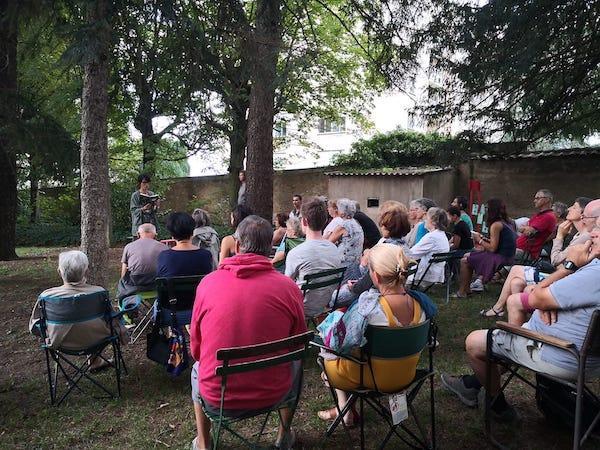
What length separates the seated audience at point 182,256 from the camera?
12.3ft

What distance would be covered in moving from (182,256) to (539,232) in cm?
494

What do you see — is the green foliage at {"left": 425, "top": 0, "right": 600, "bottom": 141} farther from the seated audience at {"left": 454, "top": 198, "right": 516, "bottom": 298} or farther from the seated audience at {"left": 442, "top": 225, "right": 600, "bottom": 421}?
the seated audience at {"left": 442, "top": 225, "right": 600, "bottom": 421}

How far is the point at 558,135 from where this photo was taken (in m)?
8.23

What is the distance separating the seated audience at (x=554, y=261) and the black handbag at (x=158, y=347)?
2.71 m

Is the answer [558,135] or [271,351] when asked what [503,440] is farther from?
[558,135]

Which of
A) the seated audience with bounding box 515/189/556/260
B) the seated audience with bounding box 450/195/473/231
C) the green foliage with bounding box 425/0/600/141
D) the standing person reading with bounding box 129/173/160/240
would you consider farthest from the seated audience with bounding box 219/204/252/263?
the seated audience with bounding box 515/189/556/260

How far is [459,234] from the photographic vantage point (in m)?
6.70

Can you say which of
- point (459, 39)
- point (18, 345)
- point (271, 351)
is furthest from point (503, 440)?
point (459, 39)

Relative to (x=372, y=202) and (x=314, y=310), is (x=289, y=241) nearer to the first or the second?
(x=314, y=310)

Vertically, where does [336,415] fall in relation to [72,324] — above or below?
below

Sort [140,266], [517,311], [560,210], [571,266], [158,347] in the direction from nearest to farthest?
[571,266] < [517,311] < [158,347] < [140,266] < [560,210]

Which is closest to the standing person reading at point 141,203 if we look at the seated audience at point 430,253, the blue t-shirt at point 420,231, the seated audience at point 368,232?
the seated audience at point 368,232

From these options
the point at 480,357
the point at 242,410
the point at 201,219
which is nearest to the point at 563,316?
the point at 480,357

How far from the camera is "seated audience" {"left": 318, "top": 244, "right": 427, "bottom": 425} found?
2.42 m
